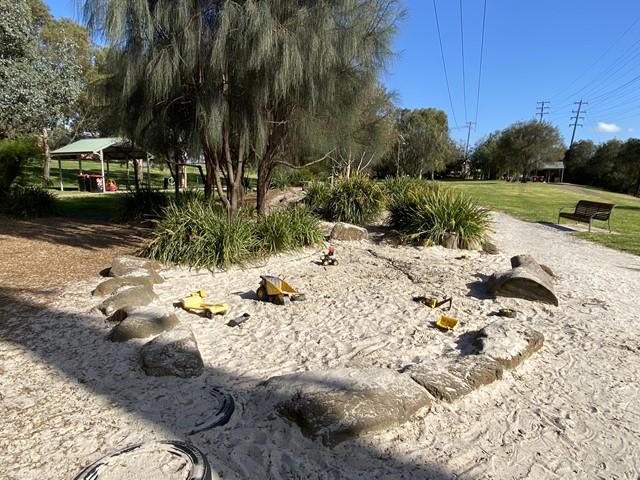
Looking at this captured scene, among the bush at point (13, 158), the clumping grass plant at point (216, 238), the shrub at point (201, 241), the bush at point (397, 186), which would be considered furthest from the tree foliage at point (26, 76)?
the bush at point (397, 186)

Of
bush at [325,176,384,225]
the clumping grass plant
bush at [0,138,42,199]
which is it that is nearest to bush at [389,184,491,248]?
bush at [325,176,384,225]

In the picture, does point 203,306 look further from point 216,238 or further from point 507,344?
point 507,344

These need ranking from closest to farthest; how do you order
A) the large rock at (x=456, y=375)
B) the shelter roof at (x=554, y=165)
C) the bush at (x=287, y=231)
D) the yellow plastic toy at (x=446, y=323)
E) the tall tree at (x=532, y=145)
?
the large rock at (x=456, y=375)
the yellow plastic toy at (x=446, y=323)
the bush at (x=287, y=231)
the tall tree at (x=532, y=145)
the shelter roof at (x=554, y=165)

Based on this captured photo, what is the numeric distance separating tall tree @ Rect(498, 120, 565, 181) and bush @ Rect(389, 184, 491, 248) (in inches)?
1702

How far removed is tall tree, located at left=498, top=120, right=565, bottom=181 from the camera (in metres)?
45.6

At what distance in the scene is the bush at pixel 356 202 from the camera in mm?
10898

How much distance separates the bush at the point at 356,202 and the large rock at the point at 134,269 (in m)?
5.85

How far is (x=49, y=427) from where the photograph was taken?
2.60 meters

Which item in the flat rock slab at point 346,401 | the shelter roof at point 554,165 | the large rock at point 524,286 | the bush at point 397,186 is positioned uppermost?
the shelter roof at point 554,165

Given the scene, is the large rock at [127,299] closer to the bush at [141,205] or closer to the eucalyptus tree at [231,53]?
the eucalyptus tree at [231,53]

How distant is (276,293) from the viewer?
511cm

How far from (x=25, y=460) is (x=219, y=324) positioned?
2288mm

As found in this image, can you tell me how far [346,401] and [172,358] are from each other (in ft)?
5.10

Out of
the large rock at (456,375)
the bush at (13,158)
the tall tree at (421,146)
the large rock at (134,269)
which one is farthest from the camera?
the tall tree at (421,146)
